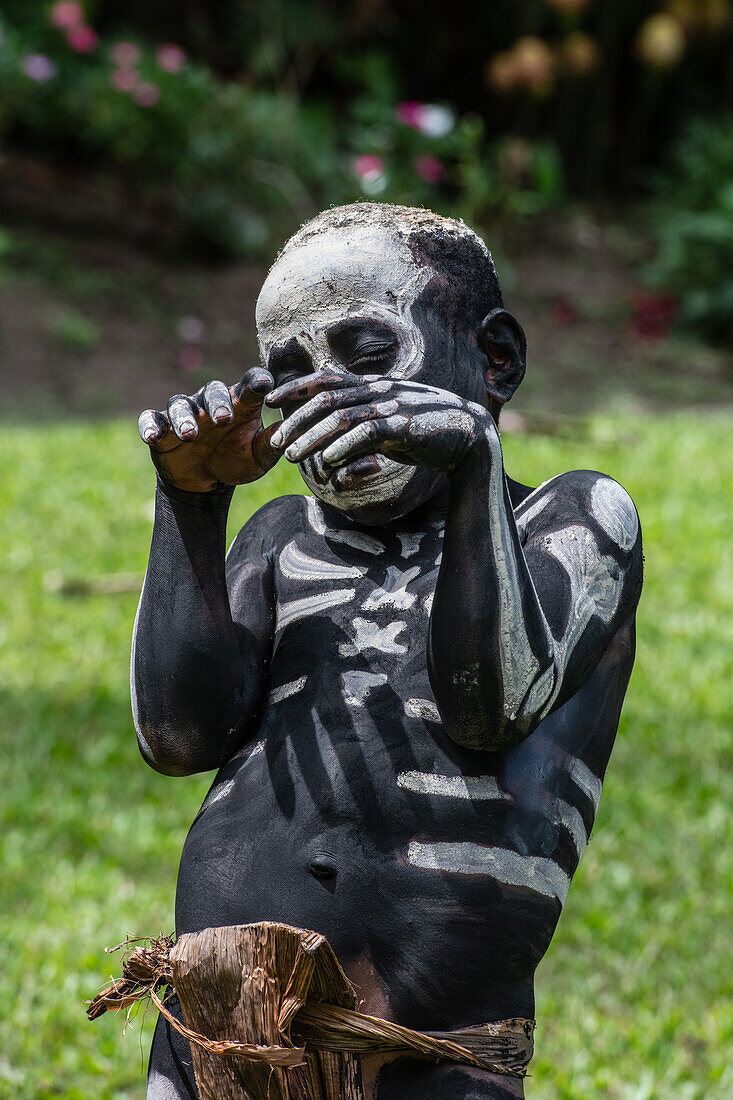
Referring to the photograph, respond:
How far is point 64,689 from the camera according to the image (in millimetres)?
4734

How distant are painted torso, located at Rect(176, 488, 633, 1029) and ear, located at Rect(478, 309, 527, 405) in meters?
0.20

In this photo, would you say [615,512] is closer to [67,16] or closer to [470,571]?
[470,571]

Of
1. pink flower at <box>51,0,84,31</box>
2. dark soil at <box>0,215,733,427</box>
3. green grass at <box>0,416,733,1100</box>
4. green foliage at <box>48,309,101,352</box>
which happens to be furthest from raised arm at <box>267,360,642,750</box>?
pink flower at <box>51,0,84,31</box>

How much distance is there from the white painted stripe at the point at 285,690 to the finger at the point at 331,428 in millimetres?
429

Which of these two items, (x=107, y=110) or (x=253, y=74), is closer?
(x=107, y=110)

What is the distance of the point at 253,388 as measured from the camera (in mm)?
1562

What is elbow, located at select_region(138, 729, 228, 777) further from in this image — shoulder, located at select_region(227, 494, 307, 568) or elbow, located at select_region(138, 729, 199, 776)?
shoulder, located at select_region(227, 494, 307, 568)

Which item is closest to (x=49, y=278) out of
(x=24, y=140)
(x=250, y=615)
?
(x=24, y=140)

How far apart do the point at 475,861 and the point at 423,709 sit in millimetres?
208

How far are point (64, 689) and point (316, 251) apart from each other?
3320 mm

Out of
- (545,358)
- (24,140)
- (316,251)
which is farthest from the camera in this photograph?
(24,140)

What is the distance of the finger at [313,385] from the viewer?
152 centimetres

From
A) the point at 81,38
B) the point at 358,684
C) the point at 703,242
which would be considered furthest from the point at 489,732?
the point at 81,38

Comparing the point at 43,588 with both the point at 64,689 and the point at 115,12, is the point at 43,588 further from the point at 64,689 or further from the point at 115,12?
the point at 115,12
